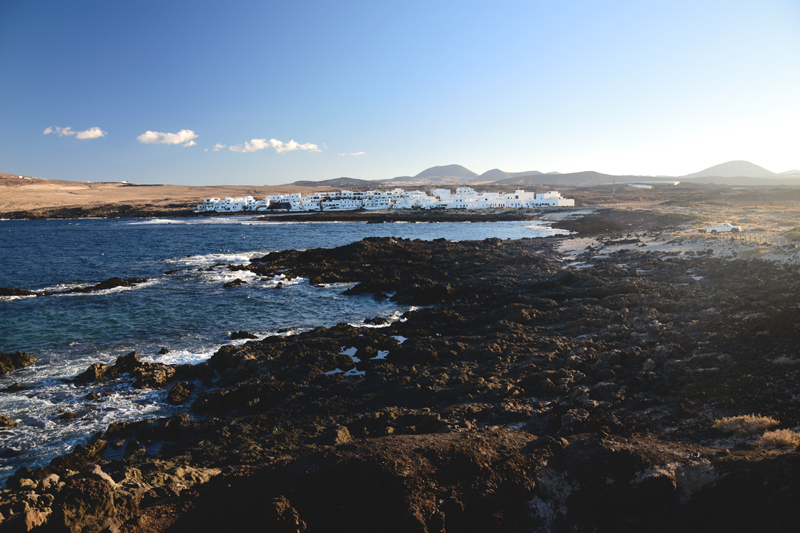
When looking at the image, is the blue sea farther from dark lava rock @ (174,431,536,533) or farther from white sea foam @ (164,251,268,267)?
dark lava rock @ (174,431,536,533)

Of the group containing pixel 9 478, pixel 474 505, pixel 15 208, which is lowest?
pixel 9 478

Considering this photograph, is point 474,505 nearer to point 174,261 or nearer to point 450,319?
point 450,319

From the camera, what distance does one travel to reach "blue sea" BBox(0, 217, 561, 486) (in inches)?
408

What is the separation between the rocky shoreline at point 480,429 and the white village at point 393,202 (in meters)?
93.9

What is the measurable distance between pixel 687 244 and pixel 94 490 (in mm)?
32815

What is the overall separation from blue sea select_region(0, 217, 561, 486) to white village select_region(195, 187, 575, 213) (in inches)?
3110

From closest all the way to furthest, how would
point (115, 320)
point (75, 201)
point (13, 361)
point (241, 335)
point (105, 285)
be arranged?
point (13, 361), point (241, 335), point (115, 320), point (105, 285), point (75, 201)

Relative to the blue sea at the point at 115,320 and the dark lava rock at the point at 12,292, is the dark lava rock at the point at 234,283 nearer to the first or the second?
the blue sea at the point at 115,320

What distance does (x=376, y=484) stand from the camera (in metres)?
5.93

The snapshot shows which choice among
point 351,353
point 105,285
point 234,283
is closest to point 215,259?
point 105,285

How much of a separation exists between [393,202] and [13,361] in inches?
4518

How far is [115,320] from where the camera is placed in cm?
1881

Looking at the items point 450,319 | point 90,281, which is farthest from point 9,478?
point 90,281

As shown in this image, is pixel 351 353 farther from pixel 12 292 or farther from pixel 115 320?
pixel 12 292
